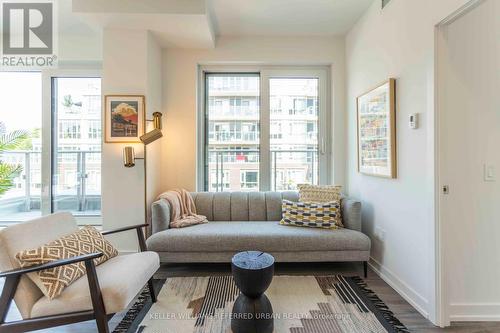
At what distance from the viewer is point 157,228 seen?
8.72 ft

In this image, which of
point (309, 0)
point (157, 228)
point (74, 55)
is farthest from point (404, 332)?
point (74, 55)

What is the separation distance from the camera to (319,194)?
3.09 m

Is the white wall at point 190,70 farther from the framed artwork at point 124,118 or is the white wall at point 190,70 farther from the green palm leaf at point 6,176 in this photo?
the green palm leaf at point 6,176

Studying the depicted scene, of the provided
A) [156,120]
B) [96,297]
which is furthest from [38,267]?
[156,120]

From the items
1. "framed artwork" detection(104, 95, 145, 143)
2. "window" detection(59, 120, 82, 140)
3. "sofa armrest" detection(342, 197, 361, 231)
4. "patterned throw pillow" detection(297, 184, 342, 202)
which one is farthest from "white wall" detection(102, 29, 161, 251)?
"sofa armrest" detection(342, 197, 361, 231)

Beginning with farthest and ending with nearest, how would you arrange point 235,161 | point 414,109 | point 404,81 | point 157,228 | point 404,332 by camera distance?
point 235,161 → point 157,228 → point 404,81 → point 414,109 → point 404,332

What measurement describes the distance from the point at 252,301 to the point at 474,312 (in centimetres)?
164

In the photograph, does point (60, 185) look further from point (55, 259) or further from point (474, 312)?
point (474, 312)

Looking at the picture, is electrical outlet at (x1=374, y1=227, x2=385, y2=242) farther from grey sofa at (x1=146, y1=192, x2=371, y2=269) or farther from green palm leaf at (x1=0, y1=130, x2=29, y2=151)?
green palm leaf at (x1=0, y1=130, x2=29, y2=151)

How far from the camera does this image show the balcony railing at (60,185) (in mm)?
3467

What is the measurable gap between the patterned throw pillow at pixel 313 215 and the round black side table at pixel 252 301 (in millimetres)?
1160

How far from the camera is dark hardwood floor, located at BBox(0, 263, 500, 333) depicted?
1.80 metres

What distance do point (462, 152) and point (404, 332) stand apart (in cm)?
133

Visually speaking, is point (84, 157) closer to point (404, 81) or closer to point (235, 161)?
point (235, 161)
